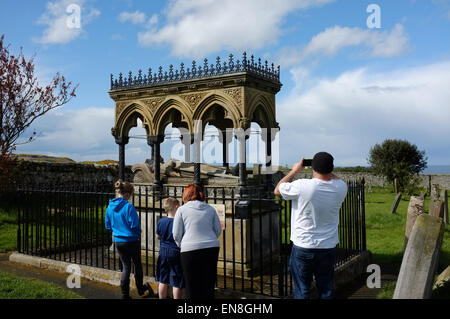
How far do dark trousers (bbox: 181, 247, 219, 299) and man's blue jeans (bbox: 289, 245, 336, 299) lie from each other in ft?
3.33

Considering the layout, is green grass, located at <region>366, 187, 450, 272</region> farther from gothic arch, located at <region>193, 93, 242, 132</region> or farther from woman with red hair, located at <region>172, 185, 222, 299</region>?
woman with red hair, located at <region>172, 185, 222, 299</region>

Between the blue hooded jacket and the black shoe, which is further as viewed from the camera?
the black shoe

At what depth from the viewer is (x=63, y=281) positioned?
744 centimetres

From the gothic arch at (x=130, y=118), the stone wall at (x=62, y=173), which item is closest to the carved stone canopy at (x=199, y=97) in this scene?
the gothic arch at (x=130, y=118)

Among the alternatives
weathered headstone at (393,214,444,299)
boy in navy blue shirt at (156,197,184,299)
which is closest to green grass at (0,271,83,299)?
boy in navy blue shirt at (156,197,184,299)

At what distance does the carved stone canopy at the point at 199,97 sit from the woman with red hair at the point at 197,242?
3.64m

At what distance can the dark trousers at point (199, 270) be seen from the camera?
459cm

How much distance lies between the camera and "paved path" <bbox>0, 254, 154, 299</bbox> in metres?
6.61

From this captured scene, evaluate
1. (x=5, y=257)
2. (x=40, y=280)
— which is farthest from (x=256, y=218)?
(x=5, y=257)

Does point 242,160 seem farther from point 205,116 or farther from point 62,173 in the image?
point 62,173

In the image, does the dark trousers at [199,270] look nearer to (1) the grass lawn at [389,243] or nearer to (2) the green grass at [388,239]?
(1) the grass lawn at [389,243]

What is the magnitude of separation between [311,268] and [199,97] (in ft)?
17.9
